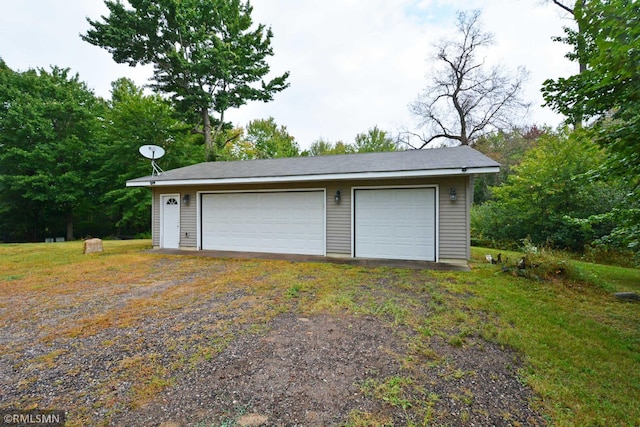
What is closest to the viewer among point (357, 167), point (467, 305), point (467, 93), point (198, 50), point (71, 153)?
point (467, 305)

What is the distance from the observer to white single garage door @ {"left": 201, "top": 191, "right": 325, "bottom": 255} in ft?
24.6

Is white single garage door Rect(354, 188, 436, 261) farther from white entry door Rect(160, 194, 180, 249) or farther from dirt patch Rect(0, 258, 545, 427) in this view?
white entry door Rect(160, 194, 180, 249)

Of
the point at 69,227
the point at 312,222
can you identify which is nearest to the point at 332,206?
the point at 312,222

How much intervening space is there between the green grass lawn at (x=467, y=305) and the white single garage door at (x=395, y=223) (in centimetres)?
114

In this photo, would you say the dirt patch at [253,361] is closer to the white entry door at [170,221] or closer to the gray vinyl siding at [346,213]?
the gray vinyl siding at [346,213]

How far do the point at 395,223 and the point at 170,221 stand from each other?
6652 millimetres

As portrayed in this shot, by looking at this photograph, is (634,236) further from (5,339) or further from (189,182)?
(189,182)

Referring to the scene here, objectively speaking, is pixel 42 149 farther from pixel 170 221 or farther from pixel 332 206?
pixel 332 206

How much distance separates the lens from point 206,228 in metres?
8.45

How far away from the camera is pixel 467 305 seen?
369 centimetres

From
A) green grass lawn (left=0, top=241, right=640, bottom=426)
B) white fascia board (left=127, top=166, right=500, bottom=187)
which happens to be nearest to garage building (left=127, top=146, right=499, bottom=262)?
white fascia board (left=127, top=166, right=500, bottom=187)

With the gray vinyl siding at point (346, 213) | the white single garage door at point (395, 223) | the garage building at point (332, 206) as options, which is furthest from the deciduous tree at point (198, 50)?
the white single garage door at point (395, 223)

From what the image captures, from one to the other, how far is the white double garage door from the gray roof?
0.60 metres

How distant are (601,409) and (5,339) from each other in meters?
4.91
